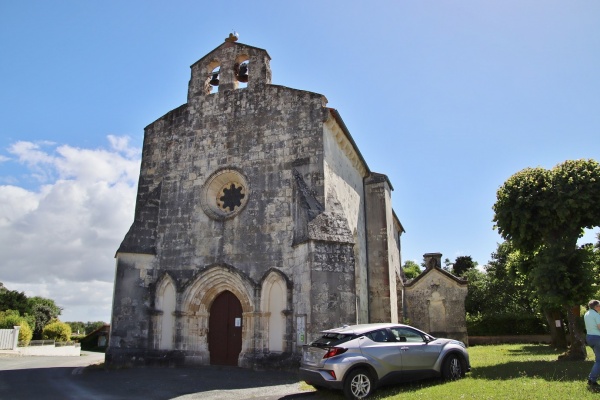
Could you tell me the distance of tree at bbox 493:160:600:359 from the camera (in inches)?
475

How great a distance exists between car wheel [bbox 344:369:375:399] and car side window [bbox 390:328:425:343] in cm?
112

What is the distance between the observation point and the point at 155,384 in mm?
11531

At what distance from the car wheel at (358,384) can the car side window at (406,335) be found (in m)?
1.12

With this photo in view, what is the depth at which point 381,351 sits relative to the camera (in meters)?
8.96

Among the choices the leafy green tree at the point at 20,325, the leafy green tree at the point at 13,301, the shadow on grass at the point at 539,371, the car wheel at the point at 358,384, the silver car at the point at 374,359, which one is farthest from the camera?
the leafy green tree at the point at 13,301

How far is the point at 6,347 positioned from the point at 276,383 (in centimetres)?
2236

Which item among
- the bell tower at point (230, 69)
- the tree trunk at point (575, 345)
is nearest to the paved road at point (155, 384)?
the tree trunk at point (575, 345)

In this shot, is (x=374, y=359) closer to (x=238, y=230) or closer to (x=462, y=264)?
(x=238, y=230)

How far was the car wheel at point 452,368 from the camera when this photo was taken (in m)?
9.53

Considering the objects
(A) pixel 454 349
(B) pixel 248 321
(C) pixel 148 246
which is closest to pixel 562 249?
(A) pixel 454 349

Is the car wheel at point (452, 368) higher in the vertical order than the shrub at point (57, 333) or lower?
higher

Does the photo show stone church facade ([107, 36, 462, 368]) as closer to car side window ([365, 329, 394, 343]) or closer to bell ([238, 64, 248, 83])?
bell ([238, 64, 248, 83])

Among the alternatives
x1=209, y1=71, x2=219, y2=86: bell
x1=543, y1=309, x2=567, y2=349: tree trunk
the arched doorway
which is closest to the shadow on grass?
x1=543, y1=309, x2=567, y2=349: tree trunk

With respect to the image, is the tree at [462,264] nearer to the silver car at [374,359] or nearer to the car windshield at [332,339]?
the silver car at [374,359]
